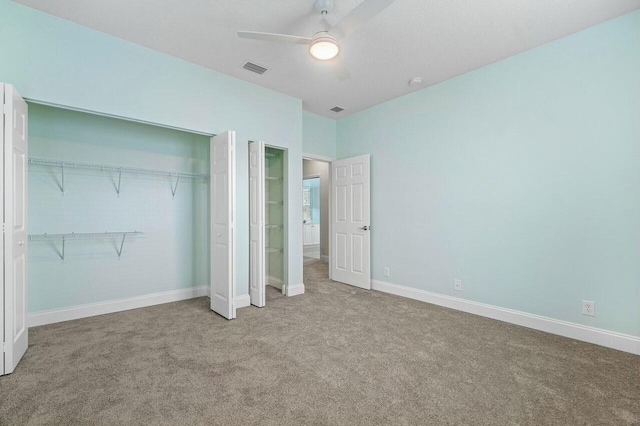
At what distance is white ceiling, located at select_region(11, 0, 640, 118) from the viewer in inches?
97.3

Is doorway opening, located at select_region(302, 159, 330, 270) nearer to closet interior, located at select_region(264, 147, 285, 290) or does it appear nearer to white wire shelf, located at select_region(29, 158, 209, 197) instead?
closet interior, located at select_region(264, 147, 285, 290)

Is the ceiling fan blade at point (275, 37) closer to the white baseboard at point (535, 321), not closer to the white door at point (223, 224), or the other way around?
the white door at point (223, 224)

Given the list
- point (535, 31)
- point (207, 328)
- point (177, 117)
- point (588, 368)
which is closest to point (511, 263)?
point (588, 368)

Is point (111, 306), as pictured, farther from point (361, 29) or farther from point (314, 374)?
point (361, 29)

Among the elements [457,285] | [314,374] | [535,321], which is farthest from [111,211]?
[535,321]

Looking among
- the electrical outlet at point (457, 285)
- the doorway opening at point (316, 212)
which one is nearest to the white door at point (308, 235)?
the doorway opening at point (316, 212)

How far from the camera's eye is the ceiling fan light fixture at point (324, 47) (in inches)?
89.4

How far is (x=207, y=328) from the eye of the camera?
308 centimetres

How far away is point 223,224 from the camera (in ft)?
11.4

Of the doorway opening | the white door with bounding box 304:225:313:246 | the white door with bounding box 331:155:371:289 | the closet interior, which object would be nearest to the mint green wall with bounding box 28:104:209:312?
the closet interior

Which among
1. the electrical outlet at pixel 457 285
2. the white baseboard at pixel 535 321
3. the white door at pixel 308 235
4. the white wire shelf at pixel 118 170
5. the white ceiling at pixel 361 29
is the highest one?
the white ceiling at pixel 361 29

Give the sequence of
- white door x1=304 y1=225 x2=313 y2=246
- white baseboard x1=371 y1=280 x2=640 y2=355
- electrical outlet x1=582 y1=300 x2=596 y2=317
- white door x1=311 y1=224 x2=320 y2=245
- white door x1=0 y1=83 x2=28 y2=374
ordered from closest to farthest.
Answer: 1. white door x1=0 y1=83 x2=28 y2=374
2. white baseboard x1=371 y1=280 x2=640 y2=355
3. electrical outlet x1=582 y1=300 x2=596 y2=317
4. white door x1=304 y1=225 x2=313 y2=246
5. white door x1=311 y1=224 x2=320 y2=245

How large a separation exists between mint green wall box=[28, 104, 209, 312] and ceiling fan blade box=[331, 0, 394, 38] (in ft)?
9.48

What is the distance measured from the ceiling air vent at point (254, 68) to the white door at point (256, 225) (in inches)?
34.3
